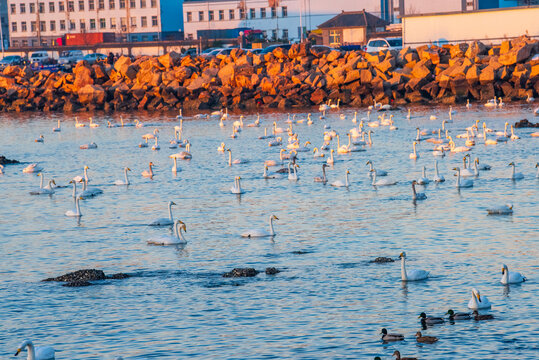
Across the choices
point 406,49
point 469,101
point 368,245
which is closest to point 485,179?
point 368,245

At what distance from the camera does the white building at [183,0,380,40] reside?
133 metres

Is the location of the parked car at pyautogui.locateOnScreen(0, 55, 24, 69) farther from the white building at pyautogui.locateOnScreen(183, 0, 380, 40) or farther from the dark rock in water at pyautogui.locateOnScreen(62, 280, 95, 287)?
the dark rock in water at pyautogui.locateOnScreen(62, 280, 95, 287)

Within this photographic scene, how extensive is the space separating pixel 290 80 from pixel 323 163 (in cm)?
3577

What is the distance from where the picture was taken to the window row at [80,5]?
15112 centimetres

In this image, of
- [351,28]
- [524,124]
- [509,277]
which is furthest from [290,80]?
[509,277]

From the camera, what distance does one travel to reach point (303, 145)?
1934 inches

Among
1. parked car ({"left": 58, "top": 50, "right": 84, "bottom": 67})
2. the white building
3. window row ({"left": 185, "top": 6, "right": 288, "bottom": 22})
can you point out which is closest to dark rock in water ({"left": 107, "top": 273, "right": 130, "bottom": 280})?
parked car ({"left": 58, "top": 50, "right": 84, "bottom": 67})

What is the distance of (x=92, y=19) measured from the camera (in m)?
156

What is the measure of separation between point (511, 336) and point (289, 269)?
22.4ft

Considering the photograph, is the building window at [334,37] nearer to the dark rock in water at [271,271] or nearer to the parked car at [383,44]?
the parked car at [383,44]

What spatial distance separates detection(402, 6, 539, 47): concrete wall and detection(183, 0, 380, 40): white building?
4703cm

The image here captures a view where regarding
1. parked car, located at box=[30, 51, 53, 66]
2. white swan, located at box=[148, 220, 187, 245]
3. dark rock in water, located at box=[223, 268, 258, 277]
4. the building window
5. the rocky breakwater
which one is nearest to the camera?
dark rock in water, located at box=[223, 268, 258, 277]

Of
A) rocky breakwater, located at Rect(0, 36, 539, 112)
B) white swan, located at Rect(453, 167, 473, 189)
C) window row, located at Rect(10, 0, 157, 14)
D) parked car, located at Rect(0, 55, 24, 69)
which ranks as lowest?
white swan, located at Rect(453, 167, 473, 189)

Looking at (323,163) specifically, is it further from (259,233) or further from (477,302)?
(477,302)
